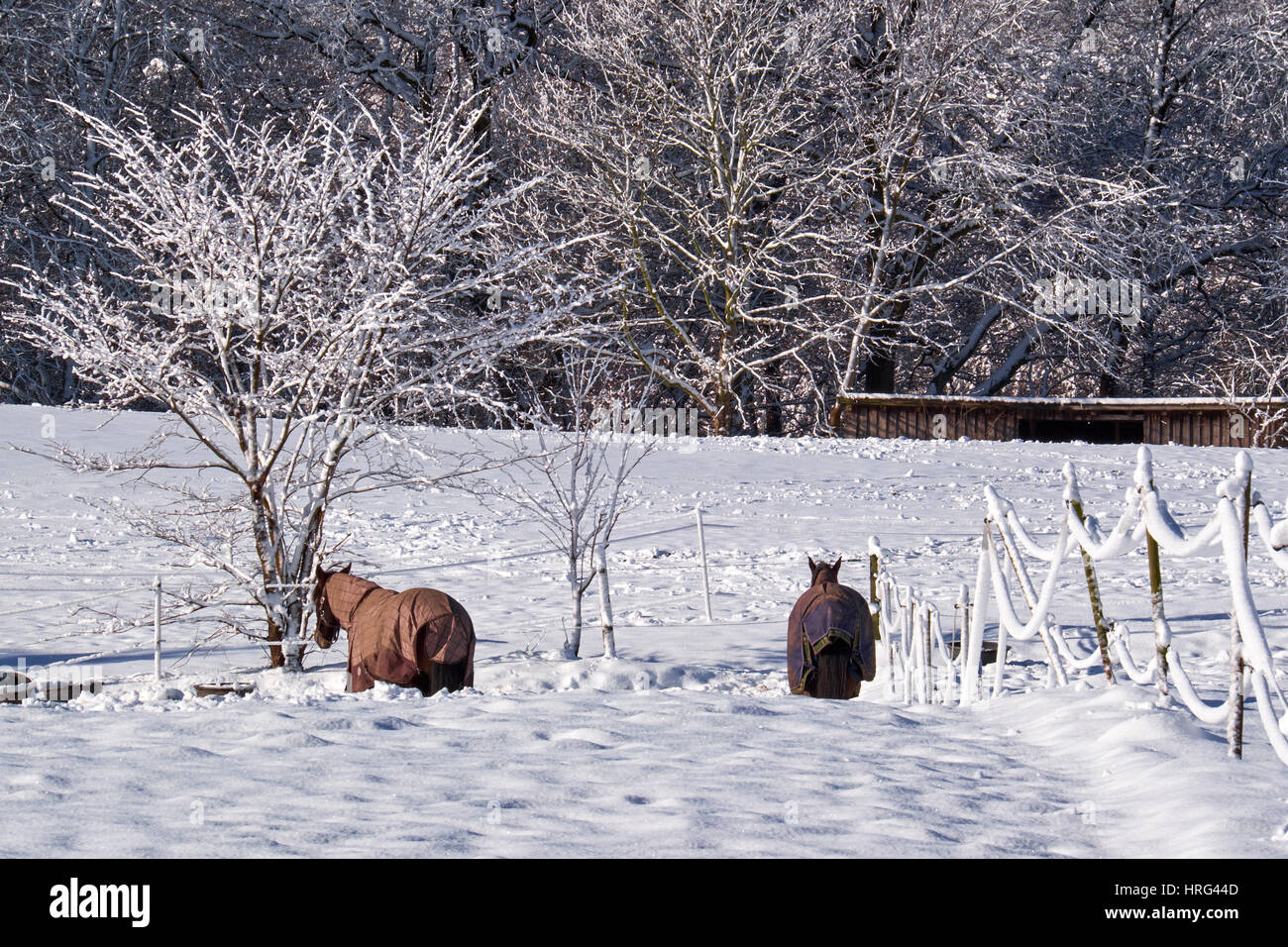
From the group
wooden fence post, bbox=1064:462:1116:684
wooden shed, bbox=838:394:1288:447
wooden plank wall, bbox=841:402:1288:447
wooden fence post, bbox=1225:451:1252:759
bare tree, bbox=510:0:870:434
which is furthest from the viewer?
wooden plank wall, bbox=841:402:1288:447

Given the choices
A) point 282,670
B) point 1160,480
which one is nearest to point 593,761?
point 282,670

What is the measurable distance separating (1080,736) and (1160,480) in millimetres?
15171

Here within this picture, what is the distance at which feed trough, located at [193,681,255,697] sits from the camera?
333 inches

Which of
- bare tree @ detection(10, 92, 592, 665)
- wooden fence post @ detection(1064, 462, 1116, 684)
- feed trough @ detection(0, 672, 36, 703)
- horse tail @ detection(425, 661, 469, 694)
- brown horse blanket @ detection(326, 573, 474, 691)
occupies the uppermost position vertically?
bare tree @ detection(10, 92, 592, 665)

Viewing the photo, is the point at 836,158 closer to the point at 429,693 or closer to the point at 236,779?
the point at 429,693

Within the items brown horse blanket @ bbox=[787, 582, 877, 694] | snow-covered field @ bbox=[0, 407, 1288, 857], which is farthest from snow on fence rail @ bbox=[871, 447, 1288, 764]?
brown horse blanket @ bbox=[787, 582, 877, 694]

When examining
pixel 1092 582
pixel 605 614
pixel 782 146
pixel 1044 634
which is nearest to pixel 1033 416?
pixel 782 146

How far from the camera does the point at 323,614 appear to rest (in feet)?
29.6

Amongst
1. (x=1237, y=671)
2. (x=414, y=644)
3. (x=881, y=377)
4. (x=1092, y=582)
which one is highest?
(x=881, y=377)

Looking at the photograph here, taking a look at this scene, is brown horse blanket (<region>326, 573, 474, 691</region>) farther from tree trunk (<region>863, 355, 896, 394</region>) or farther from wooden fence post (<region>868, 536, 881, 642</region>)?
tree trunk (<region>863, 355, 896, 394</region>)

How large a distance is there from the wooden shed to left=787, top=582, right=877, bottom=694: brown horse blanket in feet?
62.6

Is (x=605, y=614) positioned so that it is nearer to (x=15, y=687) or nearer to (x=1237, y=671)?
(x=15, y=687)

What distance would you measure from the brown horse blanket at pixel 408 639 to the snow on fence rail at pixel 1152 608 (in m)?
2.79

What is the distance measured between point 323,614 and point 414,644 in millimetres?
1392
